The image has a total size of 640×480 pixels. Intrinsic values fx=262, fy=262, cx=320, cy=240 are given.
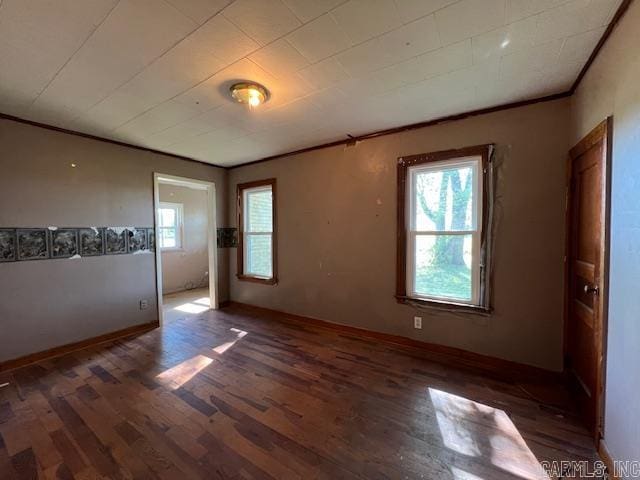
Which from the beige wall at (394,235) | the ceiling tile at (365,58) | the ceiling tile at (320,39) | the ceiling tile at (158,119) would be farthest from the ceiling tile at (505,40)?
the ceiling tile at (158,119)

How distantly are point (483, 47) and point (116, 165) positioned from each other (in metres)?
3.94

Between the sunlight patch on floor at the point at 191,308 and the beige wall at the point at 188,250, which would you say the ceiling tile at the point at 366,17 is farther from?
the beige wall at the point at 188,250

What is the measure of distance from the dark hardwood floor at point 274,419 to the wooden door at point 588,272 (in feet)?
0.82

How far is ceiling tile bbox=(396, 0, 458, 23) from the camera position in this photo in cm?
129

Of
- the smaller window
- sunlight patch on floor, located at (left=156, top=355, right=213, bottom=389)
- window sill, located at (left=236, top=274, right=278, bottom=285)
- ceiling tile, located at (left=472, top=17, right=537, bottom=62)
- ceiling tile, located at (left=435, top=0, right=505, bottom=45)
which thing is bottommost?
sunlight patch on floor, located at (left=156, top=355, right=213, bottom=389)

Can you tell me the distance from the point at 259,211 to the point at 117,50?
2832 millimetres

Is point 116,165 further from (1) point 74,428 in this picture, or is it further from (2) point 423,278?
(2) point 423,278

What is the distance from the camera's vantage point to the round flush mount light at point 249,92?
2.00 meters

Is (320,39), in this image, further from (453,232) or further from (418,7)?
(453,232)

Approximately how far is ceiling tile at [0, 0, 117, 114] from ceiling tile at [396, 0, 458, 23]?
4.67 ft

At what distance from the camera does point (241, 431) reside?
1.70 m

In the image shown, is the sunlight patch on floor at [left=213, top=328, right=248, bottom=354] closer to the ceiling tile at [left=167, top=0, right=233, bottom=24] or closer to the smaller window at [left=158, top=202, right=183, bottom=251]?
the ceiling tile at [left=167, top=0, right=233, bottom=24]

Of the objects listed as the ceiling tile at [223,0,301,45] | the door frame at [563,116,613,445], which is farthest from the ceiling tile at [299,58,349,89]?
the door frame at [563,116,613,445]

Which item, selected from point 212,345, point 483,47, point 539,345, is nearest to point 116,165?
point 212,345
